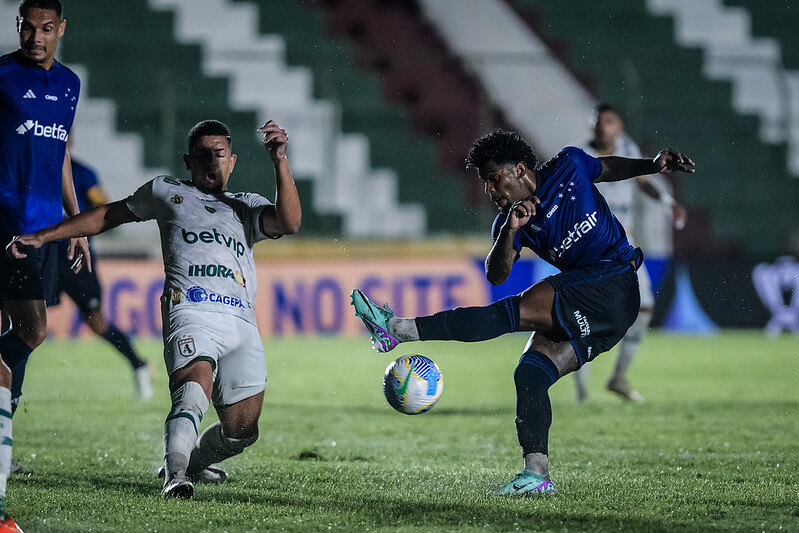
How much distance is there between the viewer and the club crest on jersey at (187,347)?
4238 mm

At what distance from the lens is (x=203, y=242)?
441 cm

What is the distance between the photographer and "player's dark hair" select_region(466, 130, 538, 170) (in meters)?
4.51

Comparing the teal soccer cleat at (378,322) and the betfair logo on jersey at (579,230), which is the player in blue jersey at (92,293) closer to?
the teal soccer cleat at (378,322)

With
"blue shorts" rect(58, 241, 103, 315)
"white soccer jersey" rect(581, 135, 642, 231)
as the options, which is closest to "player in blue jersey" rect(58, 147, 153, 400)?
"blue shorts" rect(58, 241, 103, 315)

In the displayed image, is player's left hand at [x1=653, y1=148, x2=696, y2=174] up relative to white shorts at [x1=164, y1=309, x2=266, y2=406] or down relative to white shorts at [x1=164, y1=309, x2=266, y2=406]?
up

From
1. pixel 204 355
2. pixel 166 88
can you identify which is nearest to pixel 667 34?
pixel 166 88

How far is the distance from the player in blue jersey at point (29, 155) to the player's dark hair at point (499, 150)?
1963mm


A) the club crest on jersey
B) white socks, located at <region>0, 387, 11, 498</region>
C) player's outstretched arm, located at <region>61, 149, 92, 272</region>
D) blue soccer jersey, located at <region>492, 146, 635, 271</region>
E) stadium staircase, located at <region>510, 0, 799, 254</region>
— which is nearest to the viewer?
white socks, located at <region>0, 387, 11, 498</region>

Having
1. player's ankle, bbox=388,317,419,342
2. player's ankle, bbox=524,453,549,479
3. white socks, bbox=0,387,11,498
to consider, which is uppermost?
player's ankle, bbox=388,317,419,342

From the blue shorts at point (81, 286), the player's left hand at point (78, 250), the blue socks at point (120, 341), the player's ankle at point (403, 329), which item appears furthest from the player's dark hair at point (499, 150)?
the blue socks at point (120, 341)

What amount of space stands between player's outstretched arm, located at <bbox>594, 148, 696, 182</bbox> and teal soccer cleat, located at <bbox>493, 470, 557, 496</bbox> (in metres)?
1.42

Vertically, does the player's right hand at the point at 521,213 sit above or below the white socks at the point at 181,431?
above

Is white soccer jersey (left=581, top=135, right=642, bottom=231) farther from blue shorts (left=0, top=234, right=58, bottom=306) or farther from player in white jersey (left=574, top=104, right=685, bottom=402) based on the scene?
blue shorts (left=0, top=234, right=58, bottom=306)

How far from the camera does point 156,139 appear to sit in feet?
46.7
